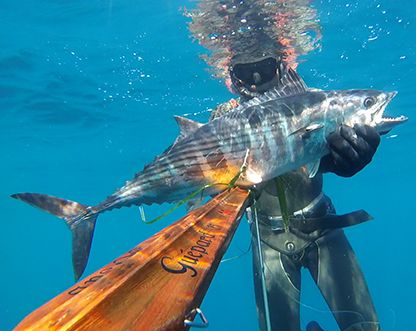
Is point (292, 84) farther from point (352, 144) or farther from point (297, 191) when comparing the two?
point (297, 191)

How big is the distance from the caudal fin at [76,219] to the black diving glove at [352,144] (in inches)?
110

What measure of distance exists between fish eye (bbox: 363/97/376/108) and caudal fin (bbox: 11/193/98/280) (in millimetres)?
3235

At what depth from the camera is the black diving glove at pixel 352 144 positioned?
136 inches

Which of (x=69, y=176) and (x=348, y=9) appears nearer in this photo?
(x=348, y=9)

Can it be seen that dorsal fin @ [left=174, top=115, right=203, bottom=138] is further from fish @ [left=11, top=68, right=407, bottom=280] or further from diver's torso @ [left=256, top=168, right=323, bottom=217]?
diver's torso @ [left=256, top=168, right=323, bottom=217]

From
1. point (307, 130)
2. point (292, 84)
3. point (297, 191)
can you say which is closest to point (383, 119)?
point (307, 130)

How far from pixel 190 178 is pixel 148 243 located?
1594 millimetres

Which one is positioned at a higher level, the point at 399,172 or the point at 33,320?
the point at 33,320

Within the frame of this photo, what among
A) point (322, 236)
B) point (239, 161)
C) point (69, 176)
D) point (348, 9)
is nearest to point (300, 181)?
point (322, 236)

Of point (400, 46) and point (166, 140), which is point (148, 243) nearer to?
point (400, 46)

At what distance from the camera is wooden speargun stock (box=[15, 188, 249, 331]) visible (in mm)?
1233

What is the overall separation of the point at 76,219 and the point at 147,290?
9.09ft

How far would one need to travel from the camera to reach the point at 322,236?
16.5 feet

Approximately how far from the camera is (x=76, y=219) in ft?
12.8
